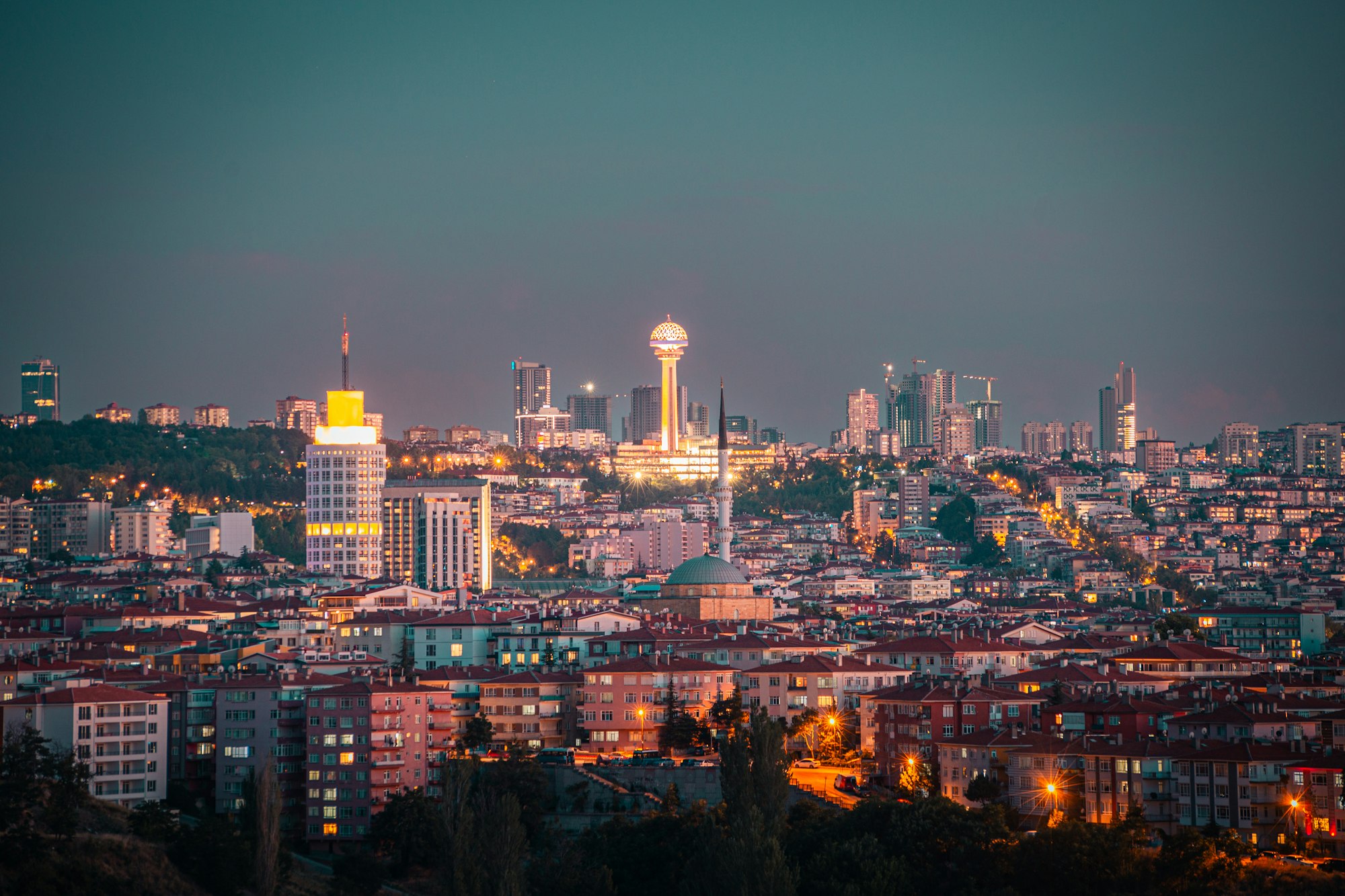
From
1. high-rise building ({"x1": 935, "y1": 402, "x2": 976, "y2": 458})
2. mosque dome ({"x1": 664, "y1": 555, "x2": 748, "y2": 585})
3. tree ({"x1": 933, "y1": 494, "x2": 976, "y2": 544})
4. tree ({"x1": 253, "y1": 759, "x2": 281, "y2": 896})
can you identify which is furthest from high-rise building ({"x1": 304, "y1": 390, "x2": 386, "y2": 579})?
high-rise building ({"x1": 935, "y1": 402, "x2": 976, "y2": 458})

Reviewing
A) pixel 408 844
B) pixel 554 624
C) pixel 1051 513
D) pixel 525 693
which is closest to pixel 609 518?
pixel 1051 513

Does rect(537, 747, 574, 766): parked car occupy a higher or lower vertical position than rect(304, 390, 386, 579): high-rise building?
lower

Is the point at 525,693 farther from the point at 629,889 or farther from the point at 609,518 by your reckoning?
the point at 609,518

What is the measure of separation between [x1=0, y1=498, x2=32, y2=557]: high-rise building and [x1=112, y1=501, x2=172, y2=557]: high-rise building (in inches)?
113

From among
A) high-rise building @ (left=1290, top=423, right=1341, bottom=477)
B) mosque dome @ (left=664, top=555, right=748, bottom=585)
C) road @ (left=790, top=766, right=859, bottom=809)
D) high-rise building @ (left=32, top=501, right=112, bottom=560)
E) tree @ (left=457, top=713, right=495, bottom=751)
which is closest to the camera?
road @ (left=790, top=766, right=859, bottom=809)

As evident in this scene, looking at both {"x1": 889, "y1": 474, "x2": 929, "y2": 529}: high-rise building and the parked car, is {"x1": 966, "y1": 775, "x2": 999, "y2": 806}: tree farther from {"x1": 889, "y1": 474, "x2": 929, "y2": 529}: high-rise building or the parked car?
{"x1": 889, "y1": 474, "x2": 929, "y2": 529}: high-rise building

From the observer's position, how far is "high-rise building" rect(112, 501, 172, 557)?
86.0 m

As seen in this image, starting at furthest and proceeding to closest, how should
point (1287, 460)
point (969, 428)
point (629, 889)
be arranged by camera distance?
1. point (969, 428)
2. point (1287, 460)
3. point (629, 889)

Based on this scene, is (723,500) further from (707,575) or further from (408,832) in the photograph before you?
(408,832)

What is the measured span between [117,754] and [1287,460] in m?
102

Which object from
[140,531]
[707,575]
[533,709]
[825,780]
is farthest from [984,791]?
[140,531]

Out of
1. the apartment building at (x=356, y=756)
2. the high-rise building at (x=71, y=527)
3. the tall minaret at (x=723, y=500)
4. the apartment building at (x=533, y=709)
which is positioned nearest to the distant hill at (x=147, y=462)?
the high-rise building at (x=71, y=527)

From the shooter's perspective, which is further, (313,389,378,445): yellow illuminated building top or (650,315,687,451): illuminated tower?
(650,315,687,451): illuminated tower

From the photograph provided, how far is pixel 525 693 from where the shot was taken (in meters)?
42.5
